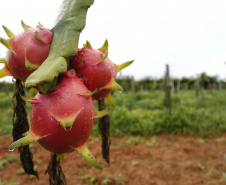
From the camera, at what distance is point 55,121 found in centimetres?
42

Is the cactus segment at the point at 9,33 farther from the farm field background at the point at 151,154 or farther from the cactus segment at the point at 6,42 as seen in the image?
the farm field background at the point at 151,154

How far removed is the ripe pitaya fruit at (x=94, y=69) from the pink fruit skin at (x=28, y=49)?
8 centimetres

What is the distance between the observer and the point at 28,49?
0.49 meters

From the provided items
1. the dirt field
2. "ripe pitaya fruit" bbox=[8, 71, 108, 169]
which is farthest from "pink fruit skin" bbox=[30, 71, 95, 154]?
the dirt field

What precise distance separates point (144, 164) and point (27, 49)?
3257 millimetres

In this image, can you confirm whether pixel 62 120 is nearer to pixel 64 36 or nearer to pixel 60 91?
pixel 60 91

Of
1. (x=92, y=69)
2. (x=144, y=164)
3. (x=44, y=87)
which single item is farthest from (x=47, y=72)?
(x=144, y=164)

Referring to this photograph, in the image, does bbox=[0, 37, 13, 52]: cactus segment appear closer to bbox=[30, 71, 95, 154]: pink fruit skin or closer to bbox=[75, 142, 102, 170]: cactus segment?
bbox=[30, 71, 95, 154]: pink fruit skin

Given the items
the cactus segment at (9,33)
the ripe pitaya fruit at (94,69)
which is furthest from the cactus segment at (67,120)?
the cactus segment at (9,33)

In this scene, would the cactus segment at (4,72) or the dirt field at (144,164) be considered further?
the dirt field at (144,164)

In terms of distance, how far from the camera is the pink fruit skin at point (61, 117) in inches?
16.6

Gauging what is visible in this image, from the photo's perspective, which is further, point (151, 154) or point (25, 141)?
point (151, 154)

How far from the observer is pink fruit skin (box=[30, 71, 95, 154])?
42 cm

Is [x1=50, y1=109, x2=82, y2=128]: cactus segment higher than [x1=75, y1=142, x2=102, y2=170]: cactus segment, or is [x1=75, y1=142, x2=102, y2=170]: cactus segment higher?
[x1=50, y1=109, x2=82, y2=128]: cactus segment
